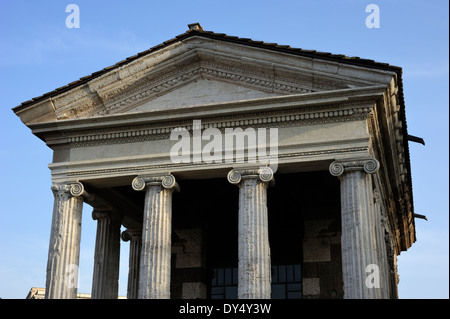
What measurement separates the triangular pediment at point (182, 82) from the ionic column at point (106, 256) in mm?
4003

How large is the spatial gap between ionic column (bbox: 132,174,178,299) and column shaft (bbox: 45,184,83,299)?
7.11 feet

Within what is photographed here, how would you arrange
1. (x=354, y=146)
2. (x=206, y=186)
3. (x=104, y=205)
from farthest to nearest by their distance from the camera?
(x=206, y=186), (x=104, y=205), (x=354, y=146)

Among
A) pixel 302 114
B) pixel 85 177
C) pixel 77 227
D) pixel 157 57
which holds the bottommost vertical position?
pixel 77 227

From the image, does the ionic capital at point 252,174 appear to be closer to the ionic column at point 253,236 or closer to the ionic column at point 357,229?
the ionic column at point 253,236

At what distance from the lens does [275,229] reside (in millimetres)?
25469

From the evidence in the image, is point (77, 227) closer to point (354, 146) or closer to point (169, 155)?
point (169, 155)

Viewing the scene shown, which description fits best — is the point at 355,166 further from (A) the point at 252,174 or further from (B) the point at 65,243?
(B) the point at 65,243

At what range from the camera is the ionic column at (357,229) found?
18453mm

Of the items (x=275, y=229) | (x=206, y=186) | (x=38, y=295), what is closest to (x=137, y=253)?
(x=206, y=186)

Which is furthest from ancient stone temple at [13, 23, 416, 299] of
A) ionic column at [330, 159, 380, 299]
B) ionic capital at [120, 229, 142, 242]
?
ionic capital at [120, 229, 142, 242]

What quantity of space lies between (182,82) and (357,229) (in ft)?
24.2

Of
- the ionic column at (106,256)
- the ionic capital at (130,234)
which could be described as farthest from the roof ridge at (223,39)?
the ionic capital at (130,234)

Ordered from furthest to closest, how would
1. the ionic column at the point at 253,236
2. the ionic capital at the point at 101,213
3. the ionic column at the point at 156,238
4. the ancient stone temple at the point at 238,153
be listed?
the ionic capital at the point at 101,213
the ionic column at the point at 156,238
the ancient stone temple at the point at 238,153
the ionic column at the point at 253,236

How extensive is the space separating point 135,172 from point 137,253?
563cm
